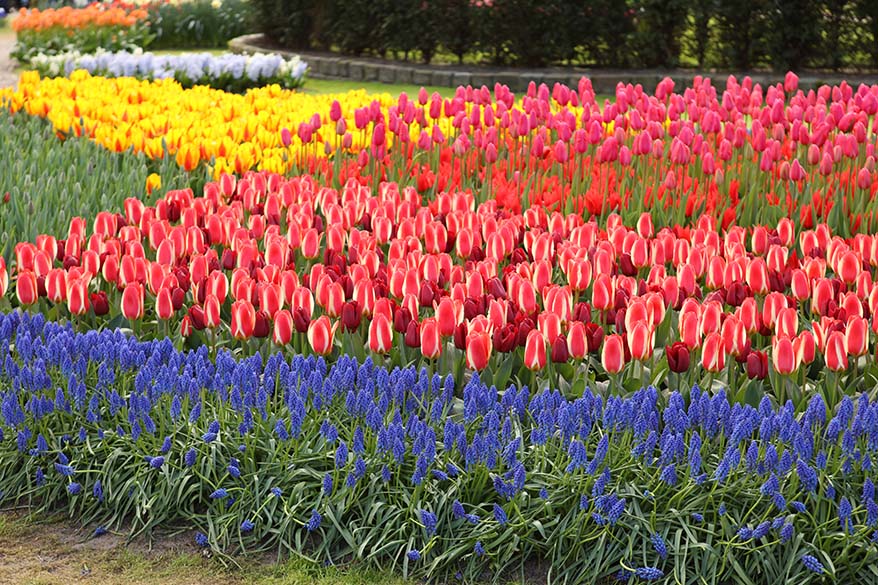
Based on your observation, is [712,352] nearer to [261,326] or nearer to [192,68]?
[261,326]

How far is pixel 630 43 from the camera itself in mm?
14188

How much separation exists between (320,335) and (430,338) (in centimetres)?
39

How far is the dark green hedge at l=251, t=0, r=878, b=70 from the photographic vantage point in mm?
13609

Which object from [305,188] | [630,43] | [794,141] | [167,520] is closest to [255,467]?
[167,520]

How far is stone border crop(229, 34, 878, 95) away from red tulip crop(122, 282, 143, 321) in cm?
965

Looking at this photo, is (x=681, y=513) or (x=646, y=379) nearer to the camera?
(x=681, y=513)

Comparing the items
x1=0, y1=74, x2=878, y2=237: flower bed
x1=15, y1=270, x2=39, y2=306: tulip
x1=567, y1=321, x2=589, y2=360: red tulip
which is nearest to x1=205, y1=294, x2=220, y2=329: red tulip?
x1=15, y1=270, x2=39, y2=306: tulip

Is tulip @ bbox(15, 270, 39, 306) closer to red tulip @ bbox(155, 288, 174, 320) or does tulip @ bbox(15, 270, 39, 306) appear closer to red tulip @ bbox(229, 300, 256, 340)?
red tulip @ bbox(155, 288, 174, 320)

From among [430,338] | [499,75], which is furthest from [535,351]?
[499,75]

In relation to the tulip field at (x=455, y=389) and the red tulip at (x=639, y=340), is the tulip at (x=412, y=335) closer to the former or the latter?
the tulip field at (x=455, y=389)

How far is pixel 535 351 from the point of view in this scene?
3883mm

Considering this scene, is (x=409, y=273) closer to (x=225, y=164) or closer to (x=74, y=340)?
(x=74, y=340)

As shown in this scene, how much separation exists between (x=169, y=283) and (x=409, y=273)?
900 millimetres

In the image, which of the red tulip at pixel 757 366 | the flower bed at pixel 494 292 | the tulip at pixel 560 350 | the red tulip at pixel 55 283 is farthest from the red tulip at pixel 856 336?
the red tulip at pixel 55 283
